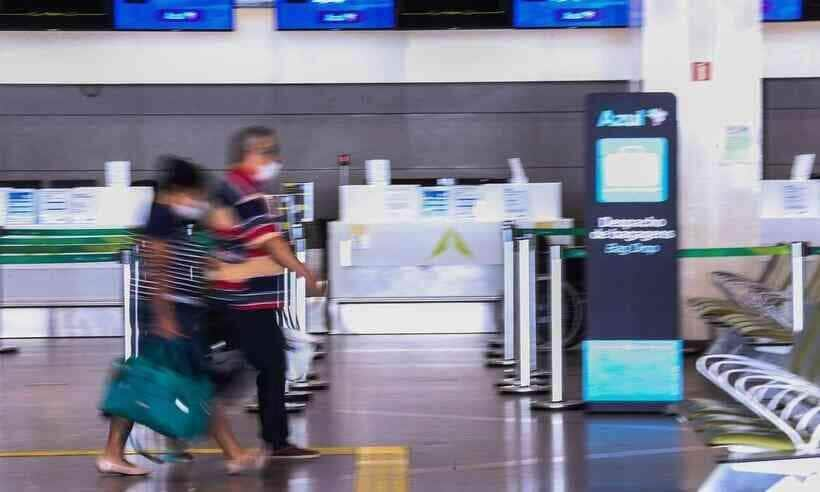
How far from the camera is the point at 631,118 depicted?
729 cm

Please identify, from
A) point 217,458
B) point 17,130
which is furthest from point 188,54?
point 217,458

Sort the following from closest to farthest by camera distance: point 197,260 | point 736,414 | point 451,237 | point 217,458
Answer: point 736,414, point 197,260, point 217,458, point 451,237

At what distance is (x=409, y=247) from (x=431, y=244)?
209 mm

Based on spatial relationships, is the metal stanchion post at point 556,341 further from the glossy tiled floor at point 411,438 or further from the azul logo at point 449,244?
the azul logo at point 449,244

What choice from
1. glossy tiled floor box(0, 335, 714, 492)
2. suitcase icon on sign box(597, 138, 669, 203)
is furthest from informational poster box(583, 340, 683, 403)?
suitcase icon on sign box(597, 138, 669, 203)

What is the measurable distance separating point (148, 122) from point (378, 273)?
4173 mm

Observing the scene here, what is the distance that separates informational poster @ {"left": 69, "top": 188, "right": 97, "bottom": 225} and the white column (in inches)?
208

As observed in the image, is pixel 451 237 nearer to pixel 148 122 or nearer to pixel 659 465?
pixel 148 122

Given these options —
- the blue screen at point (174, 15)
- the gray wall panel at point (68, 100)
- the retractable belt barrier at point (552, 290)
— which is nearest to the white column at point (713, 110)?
the retractable belt barrier at point (552, 290)

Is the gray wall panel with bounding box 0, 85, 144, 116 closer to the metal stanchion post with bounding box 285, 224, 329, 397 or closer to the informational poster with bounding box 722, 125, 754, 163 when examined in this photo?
the metal stanchion post with bounding box 285, 224, 329, 397

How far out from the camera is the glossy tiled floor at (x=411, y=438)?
593cm

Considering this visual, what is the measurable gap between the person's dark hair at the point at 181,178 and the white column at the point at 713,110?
18.2 feet

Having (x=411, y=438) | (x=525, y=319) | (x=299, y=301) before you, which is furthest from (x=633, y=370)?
(x=299, y=301)

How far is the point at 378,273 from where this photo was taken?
12117 millimetres
